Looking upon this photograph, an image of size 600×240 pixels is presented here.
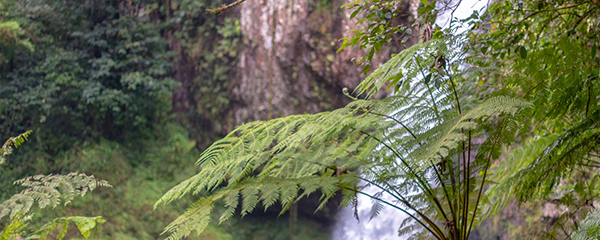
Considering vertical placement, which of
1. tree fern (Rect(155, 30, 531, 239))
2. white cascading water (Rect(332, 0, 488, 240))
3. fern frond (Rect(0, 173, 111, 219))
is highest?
fern frond (Rect(0, 173, 111, 219))

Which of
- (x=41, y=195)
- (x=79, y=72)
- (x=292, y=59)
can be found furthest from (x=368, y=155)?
(x=79, y=72)

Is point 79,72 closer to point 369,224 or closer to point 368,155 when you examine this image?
point 369,224

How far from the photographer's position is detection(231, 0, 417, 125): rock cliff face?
22.5ft

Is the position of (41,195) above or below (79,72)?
below

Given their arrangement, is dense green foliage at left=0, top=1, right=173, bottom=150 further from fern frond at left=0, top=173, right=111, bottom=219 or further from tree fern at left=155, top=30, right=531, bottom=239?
tree fern at left=155, top=30, right=531, bottom=239

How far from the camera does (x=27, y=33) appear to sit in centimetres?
655

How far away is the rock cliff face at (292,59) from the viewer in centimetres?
685

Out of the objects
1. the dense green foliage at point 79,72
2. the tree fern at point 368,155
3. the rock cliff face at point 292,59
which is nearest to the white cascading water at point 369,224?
the rock cliff face at point 292,59

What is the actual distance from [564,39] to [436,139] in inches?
40.0

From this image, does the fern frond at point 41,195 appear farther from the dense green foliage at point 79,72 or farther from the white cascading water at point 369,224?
the white cascading water at point 369,224

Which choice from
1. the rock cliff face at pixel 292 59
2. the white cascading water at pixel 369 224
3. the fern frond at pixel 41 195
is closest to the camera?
the fern frond at pixel 41 195

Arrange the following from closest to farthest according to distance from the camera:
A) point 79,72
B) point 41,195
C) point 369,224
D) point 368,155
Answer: point 368,155, point 41,195, point 79,72, point 369,224

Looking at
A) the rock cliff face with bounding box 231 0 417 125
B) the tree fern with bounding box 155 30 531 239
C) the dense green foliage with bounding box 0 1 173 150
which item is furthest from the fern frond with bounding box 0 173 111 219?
the rock cliff face with bounding box 231 0 417 125

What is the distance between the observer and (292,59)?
276 inches
